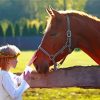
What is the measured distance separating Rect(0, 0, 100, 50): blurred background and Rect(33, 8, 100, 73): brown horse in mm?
53590

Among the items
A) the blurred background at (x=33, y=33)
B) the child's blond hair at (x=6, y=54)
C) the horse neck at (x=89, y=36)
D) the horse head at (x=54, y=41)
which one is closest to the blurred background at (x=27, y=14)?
the blurred background at (x=33, y=33)

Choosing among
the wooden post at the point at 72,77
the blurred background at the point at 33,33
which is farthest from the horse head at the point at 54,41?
the blurred background at the point at 33,33

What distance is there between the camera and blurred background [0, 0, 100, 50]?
60.6 m

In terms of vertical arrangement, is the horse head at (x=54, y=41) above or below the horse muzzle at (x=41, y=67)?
above

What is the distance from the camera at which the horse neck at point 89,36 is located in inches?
219

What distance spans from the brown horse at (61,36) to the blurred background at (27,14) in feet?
176

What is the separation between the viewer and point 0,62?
452 centimetres

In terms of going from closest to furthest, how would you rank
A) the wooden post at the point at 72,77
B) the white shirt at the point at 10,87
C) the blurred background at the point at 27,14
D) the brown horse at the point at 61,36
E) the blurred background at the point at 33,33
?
the white shirt at the point at 10,87 < the wooden post at the point at 72,77 < the brown horse at the point at 61,36 < the blurred background at the point at 33,33 < the blurred background at the point at 27,14

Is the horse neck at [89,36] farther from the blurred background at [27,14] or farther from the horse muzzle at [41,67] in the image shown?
the blurred background at [27,14]

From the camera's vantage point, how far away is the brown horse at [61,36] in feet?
17.6

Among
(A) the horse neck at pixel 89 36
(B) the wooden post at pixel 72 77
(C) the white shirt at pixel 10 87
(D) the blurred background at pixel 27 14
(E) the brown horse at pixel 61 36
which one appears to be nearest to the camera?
(C) the white shirt at pixel 10 87

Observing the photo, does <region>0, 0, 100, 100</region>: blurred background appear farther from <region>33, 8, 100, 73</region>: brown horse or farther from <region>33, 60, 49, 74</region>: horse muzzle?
<region>33, 60, 49, 74</region>: horse muzzle

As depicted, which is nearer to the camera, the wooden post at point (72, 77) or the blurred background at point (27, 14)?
the wooden post at point (72, 77)

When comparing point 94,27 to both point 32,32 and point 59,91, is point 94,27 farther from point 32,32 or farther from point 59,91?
point 32,32
